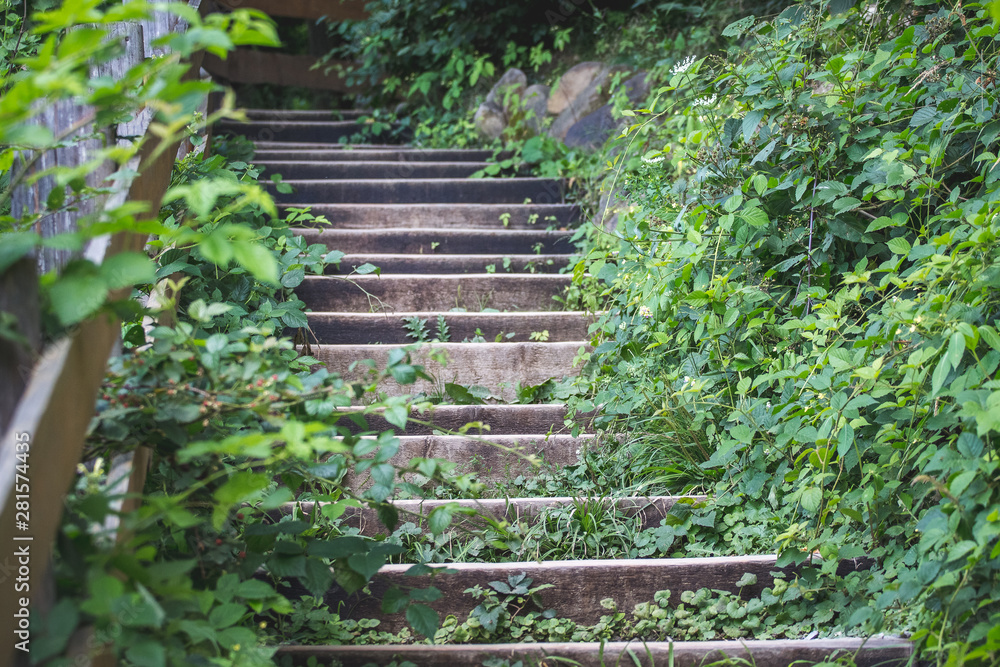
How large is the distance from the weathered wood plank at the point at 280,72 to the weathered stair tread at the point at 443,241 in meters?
2.95

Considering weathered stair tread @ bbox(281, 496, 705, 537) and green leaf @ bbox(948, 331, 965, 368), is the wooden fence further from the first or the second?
green leaf @ bbox(948, 331, 965, 368)

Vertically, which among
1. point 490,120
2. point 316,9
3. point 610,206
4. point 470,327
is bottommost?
point 470,327

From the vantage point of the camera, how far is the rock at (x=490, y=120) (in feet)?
15.4

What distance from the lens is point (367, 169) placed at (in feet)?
13.7

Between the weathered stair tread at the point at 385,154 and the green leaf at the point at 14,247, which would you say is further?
the weathered stair tread at the point at 385,154

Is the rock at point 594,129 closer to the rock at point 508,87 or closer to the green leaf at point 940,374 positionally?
the rock at point 508,87

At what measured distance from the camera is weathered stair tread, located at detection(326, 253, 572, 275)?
10.6 ft

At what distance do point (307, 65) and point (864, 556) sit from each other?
21.0 ft

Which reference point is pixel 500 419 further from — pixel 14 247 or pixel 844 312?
pixel 14 247

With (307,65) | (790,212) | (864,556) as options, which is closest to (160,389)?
(864,556)

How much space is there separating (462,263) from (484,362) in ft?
2.66

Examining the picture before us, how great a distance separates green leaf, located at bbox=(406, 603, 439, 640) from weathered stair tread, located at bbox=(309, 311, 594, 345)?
1.56m

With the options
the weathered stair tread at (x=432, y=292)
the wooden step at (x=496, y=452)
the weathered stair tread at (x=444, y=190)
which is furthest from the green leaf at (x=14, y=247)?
the weathered stair tread at (x=444, y=190)

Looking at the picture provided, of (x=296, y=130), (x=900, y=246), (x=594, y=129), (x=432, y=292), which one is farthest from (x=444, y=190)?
(x=900, y=246)
